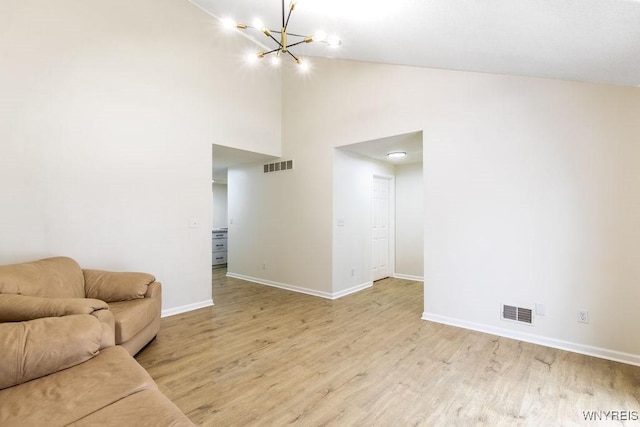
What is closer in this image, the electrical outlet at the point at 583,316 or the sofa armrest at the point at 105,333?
the sofa armrest at the point at 105,333

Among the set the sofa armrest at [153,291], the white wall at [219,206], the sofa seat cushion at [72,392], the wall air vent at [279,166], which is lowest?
the sofa seat cushion at [72,392]

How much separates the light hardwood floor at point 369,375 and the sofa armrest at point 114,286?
562 millimetres

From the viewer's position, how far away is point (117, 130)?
3486 millimetres

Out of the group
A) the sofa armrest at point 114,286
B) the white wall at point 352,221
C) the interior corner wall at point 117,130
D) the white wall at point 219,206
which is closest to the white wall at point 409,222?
the white wall at point 352,221

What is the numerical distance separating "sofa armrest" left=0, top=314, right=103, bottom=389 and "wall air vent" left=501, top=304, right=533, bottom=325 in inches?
143

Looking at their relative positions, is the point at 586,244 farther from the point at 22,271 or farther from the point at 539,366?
the point at 22,271

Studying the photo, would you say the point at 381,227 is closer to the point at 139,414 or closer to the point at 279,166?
the point at 279,166

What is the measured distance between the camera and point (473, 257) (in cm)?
→ 342

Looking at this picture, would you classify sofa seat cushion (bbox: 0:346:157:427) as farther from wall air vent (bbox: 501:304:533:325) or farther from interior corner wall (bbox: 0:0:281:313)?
wall air vent (bbox: 501:304:533:325)

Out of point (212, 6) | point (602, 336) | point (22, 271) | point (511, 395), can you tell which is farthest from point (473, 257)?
point (212, 6)

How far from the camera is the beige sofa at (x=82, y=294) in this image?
6.17ft

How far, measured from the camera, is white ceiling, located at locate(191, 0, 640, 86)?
67.0 inches

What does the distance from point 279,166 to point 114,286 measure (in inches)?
126

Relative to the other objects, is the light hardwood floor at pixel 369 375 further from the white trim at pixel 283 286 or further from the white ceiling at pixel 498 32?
the white ceiling at pixel 498 32
